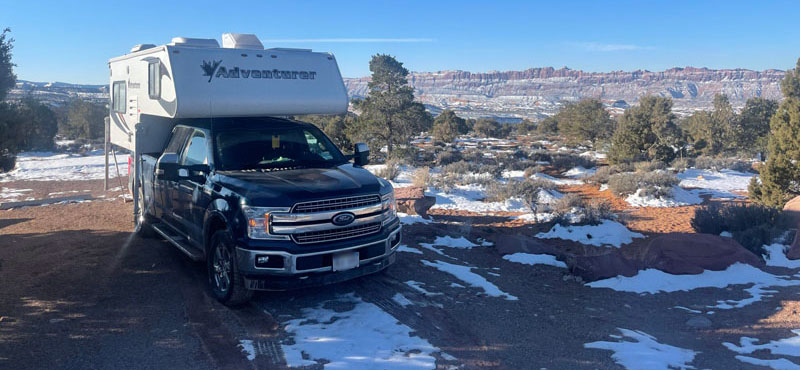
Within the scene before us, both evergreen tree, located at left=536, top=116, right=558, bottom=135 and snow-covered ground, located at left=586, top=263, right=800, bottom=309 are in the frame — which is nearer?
snow-covered ground, located at left=586, top=263, right=800, bottom=309

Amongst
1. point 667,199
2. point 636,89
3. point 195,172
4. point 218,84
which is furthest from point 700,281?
point 636,89

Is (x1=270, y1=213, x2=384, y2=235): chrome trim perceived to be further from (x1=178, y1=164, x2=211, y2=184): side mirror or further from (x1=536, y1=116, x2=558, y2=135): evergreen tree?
(x1=536, y1=116, x2=558, y2=135): evergreen tree

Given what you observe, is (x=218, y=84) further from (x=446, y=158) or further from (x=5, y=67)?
(x=446, y=158)

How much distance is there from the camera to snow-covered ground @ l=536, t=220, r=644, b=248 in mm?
11384

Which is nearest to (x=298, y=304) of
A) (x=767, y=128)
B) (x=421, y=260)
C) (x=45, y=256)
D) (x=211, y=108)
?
(x=421, y=260)

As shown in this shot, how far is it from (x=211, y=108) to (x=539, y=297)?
489cm

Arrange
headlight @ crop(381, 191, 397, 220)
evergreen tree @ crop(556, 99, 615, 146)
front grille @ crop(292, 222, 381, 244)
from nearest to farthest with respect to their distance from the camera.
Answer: front grille @ crop(292, 222, 381, 244)
headlight @ crop(381, 191, 397, 220)
evergreen tree @ crop(556, 99, 615, 146)

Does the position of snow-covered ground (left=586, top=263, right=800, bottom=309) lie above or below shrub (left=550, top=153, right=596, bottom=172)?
below

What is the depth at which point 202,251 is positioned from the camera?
22.0 ft

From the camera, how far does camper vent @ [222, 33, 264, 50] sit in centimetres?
896

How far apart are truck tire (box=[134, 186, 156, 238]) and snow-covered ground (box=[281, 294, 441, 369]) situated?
4290 mm

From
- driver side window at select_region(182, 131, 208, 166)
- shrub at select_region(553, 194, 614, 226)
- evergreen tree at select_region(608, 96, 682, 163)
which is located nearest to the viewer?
driver side window at select_region(182, 131, 208, 166)

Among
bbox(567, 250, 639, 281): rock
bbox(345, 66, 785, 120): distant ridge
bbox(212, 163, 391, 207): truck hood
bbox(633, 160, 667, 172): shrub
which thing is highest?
bbox(345, 66, 785, 120): distant ridge

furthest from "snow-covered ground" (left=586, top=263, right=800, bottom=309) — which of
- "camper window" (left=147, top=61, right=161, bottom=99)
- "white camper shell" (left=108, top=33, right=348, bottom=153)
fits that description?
"camper window" (left=147, top=61, right=161, bottom=99)
